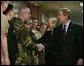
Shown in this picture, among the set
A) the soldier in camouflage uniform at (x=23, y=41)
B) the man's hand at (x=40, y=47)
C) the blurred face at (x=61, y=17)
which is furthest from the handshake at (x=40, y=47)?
the blurred face at (x=61, y=17)

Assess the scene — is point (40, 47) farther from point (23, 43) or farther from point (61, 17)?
point (61, 17)

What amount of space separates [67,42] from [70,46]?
9cm

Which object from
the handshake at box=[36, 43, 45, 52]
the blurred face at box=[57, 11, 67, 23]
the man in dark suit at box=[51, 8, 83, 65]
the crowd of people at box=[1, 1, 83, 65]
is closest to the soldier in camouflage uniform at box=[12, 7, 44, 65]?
the crowd of people at box=[1, 1, 83, 65]

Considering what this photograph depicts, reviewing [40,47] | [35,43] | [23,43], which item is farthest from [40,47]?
[23,43]

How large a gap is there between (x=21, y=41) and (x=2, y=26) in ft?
1.90

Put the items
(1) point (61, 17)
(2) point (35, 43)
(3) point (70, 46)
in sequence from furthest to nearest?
(2) point (35, 43)
(1) point (61, 17)
(3) point (70, 46)

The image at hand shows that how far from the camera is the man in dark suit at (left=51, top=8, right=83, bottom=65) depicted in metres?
5.49

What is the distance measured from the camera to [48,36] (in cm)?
634

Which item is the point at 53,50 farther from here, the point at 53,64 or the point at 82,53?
the point at 82,53

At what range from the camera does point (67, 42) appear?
5.55 metres

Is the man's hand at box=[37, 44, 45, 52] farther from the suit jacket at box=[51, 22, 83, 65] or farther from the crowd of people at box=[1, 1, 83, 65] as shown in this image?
the suit jacket at box=[51, 22, 83, 65]

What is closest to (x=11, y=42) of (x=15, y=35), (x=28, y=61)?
(x=15, y=35)

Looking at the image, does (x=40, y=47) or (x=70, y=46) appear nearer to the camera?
(x=70, y=46)

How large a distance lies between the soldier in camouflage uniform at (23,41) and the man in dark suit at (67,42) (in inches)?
16.9
